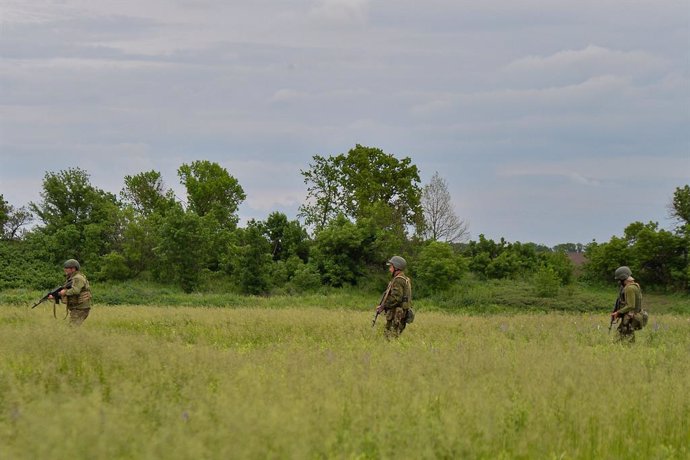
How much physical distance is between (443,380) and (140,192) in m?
62.1

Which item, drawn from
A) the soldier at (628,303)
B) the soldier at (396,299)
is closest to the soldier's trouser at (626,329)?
the soldier at (628,303)

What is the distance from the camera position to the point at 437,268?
132 ft

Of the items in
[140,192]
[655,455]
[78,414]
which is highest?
[140,192]

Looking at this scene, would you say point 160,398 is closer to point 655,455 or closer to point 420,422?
point 420,422

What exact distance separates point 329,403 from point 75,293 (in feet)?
31.3

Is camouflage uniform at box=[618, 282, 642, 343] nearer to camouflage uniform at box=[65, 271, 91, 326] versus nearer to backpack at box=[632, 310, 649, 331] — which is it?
backpack at box=[632, 310, 649, 331]

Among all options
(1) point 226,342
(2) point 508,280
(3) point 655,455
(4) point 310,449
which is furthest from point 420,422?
(2) point 508,280

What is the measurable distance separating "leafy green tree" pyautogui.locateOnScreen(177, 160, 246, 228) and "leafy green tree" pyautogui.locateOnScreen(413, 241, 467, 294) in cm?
2386

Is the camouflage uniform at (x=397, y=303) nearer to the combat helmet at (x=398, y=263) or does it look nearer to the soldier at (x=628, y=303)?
the combat helmet at (x=398, y=263)

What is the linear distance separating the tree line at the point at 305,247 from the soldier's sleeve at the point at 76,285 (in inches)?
1052

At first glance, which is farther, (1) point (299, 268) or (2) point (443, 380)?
(1) point (299, 268)

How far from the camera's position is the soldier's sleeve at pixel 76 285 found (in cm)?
1424

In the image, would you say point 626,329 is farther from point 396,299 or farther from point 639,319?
point 396,299

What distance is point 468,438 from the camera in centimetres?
579
